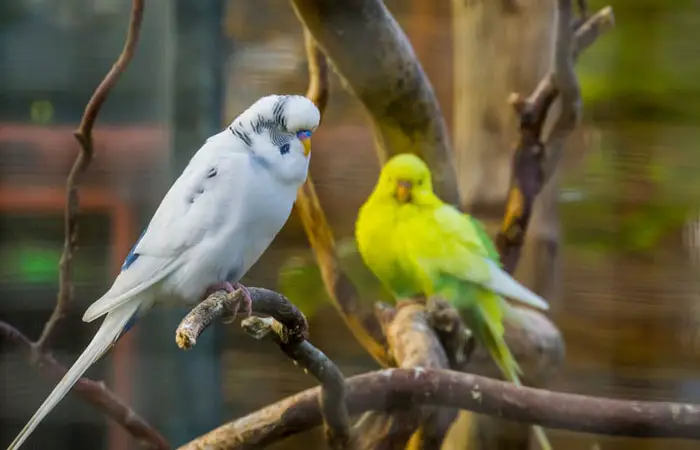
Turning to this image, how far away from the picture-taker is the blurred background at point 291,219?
0.77m

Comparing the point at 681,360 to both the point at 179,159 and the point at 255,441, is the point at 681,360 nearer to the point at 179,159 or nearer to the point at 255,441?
the point at 255,441

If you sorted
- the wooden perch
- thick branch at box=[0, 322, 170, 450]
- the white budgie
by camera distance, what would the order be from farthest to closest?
1. thick branch at box=[0, 322, 170, 450]
2. the white budgie
3. the wooden perch

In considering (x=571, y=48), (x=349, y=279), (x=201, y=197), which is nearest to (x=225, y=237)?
(x=201, y=197)

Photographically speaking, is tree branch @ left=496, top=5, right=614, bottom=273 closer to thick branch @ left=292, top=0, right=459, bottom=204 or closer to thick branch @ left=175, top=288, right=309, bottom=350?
thick branch @ left=292, top=0, right=459, bottom=204

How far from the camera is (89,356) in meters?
0.71

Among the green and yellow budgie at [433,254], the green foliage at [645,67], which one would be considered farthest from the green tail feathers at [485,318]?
the green foliage at [645,67]

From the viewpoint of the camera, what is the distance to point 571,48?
33.0 inches

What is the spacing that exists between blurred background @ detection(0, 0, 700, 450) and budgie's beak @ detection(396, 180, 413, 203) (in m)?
0.03

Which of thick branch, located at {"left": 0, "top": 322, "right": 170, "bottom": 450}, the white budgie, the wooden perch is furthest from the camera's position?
thick branch, located at {"left": 0, "top": 322, "right": 170, "bottom": 450}

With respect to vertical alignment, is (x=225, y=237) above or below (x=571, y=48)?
below

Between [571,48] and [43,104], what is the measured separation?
2.00ft

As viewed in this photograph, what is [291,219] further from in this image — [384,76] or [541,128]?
[541,128]

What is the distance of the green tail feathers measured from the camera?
850 mm

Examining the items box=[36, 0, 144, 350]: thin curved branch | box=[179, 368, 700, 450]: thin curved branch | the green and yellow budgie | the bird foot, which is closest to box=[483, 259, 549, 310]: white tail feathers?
the green and yellow budgie
